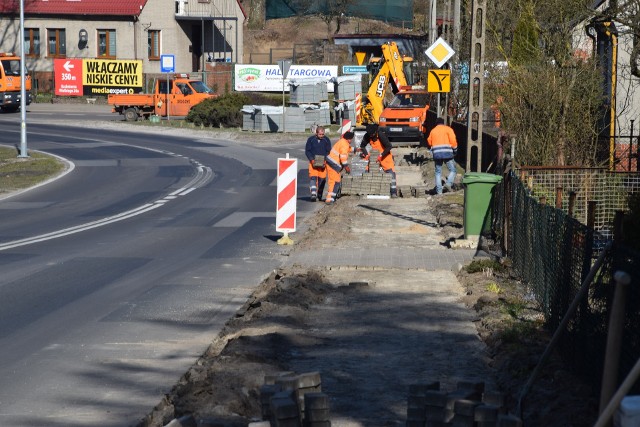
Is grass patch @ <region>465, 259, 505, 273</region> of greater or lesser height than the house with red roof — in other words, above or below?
below

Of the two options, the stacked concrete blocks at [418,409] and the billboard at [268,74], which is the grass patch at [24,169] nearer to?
the stacked concrete blocks at [418,409]

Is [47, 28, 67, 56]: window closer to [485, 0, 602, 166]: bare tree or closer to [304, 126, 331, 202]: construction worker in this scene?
[304, 126, 331, 202]: construction worker

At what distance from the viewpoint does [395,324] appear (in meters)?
10.8

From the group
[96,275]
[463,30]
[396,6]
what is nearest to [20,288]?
[96,275]

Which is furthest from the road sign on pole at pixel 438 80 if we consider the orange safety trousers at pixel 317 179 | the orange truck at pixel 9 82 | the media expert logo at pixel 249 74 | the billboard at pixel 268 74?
the media expert logo at pixel 249 74

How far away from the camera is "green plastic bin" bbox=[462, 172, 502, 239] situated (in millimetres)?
16125

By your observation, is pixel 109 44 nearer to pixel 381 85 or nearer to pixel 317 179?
pixel 381 85

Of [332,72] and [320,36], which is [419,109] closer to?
[332,72]

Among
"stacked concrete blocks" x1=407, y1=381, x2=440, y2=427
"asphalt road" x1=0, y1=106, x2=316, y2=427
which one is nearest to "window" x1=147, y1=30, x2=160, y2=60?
"asphalt road" x1=0, y1=106, x2=316, y2=427

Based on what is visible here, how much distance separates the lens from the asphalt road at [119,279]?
8.58m

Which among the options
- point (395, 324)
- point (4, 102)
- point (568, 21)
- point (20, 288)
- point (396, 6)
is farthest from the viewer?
point (396, 6)

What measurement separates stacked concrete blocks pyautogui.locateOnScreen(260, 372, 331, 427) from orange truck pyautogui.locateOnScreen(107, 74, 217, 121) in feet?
153

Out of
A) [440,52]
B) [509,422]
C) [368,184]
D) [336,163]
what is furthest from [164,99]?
[509,422]

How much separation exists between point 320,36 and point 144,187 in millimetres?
61787
